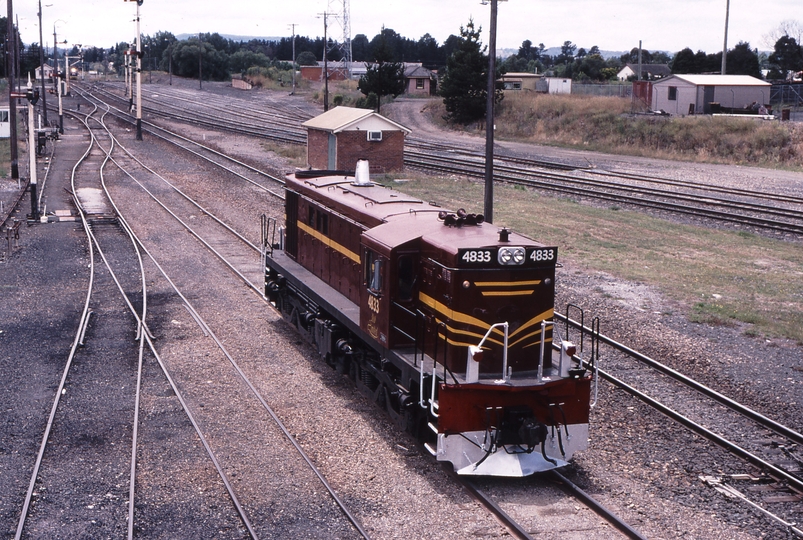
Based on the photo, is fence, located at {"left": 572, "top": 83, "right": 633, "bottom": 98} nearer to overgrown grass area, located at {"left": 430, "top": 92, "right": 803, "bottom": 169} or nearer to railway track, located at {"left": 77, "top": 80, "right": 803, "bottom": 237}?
overgrown grass area, located at {"left": 430, "top": 92, "right": 803, "bottom": 169}

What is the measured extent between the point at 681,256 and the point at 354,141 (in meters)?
18.0

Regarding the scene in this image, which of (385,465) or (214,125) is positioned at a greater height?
(214,125)

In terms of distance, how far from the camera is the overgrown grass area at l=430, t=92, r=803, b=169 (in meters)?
47.4

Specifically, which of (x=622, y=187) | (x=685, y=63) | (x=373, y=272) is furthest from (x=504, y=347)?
(x=685, y=63)

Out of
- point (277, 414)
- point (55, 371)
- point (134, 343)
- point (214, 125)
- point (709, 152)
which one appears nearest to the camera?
point (277, 414)

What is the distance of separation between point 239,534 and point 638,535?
4266 mm

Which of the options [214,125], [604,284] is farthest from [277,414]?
[214,125]

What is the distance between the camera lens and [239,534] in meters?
8.84

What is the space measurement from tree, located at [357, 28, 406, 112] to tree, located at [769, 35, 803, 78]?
45.9m

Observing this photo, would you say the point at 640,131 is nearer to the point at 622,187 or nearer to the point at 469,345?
the point at 622,187

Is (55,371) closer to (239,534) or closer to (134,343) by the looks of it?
(134,343)

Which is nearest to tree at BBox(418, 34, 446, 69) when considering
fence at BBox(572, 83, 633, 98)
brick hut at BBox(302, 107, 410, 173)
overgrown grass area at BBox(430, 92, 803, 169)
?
fence at BBox(572, 83, 633, 98)

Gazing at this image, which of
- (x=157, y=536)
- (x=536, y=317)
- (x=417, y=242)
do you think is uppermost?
(x=417, y=242)

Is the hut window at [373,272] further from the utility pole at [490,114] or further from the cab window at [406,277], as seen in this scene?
the utility pole at [490,114]
